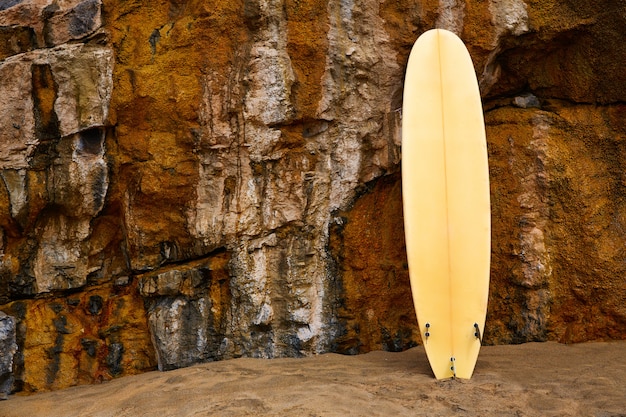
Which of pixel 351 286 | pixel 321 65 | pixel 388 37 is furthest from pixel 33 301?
pixel 388 37

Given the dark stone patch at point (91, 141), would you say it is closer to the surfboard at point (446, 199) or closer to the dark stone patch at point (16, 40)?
the dark stone patch at point (16, 40)

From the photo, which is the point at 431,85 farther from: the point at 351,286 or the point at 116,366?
the point at 116,366

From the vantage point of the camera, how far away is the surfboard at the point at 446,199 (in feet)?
12.5

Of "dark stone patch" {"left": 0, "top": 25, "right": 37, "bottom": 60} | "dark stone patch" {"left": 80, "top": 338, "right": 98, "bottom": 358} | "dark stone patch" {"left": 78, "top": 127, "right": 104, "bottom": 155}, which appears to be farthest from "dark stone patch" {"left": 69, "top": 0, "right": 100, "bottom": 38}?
"dark stone patch" {"left": 80, "top": 338, "right": 98, "bottom": 358}

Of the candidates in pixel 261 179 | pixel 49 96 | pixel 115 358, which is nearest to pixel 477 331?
pixel 261 179

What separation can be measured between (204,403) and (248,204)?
1.23 meters

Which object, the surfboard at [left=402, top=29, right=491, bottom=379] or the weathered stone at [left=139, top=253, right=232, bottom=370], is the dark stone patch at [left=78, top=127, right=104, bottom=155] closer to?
the weathered stone at [left=139, top=253, right=232, bottom=370]

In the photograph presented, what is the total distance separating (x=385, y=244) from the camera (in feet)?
14.1

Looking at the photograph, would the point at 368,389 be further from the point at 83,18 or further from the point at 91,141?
the point at 83,18

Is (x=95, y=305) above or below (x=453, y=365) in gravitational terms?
above

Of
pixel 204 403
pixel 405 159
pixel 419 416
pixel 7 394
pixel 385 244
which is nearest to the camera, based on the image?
pixel 419 416

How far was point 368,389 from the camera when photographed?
3416mm

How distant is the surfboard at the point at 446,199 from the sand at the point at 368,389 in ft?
0.77

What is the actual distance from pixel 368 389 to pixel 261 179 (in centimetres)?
134
